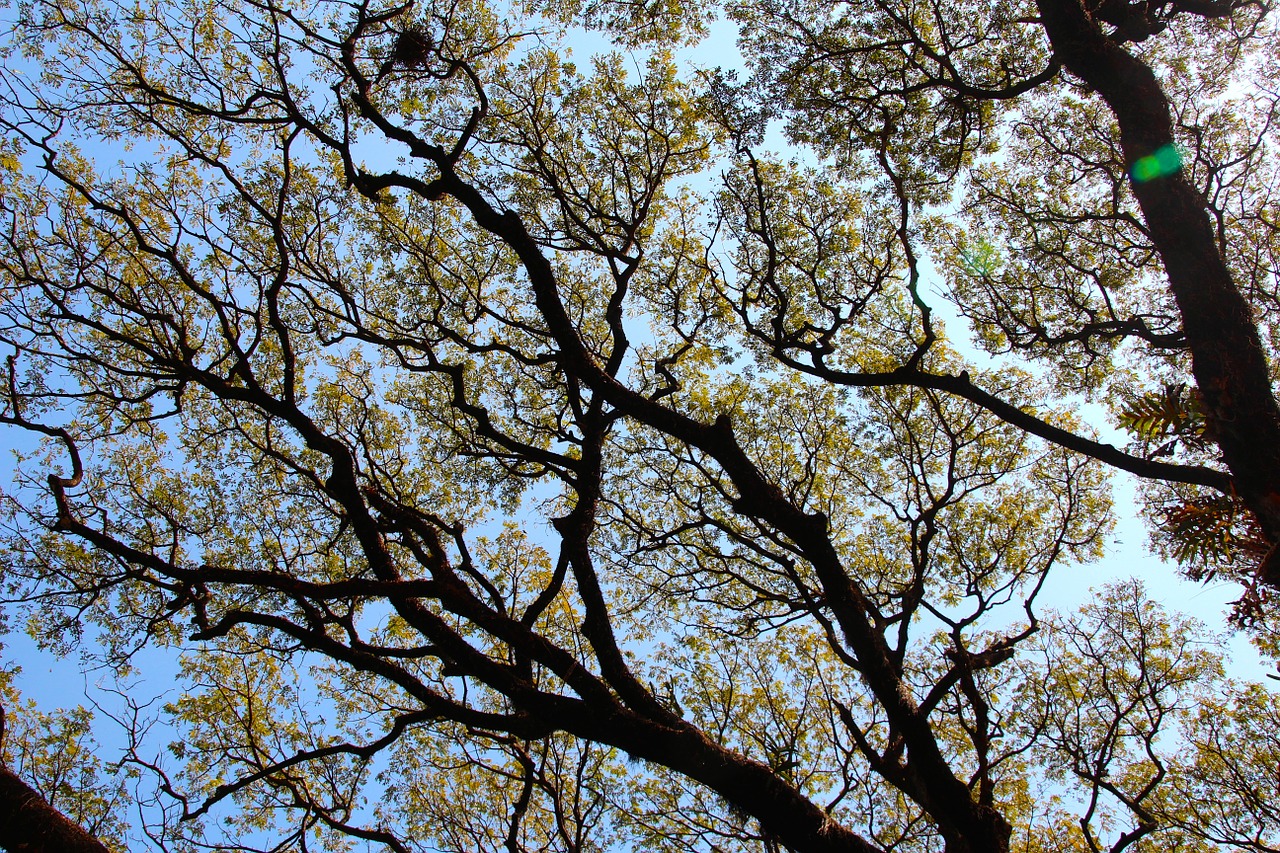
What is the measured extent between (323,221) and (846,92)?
7.83 metres

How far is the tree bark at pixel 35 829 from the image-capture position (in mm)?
4066

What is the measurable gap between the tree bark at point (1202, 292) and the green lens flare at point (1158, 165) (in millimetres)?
40

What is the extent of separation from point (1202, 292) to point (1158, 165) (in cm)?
128

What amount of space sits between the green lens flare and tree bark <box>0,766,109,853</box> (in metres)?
9.10

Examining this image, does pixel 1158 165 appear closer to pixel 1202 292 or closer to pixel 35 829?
pixel 1202 292

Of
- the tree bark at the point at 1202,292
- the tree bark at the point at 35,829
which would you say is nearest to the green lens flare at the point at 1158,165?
the tree bark at the point at 1202,292

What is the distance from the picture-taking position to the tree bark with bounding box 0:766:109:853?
160 inches

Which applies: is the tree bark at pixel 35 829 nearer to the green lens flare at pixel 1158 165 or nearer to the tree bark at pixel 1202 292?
the tree bark at pixel 1202 292

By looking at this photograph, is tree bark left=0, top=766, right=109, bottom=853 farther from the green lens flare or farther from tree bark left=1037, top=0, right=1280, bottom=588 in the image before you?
the green lens flare

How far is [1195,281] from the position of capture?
5148 mm

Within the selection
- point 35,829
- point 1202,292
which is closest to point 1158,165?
point 1202,292

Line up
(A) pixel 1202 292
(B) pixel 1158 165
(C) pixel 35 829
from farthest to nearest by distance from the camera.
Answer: (B) pixel 1158 165, (A) pixel 1202 292, (C) pixel 35 829

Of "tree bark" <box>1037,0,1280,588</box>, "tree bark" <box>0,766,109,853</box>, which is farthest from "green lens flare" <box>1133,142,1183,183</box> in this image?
"tree bark" <box>0,766,109,853</box>

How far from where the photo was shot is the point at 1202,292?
5090mm
